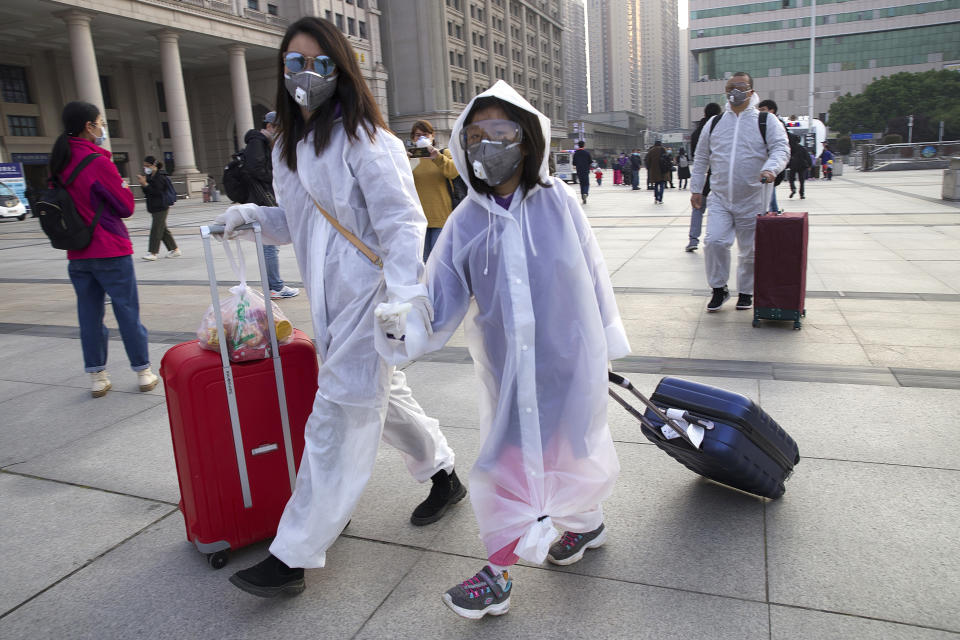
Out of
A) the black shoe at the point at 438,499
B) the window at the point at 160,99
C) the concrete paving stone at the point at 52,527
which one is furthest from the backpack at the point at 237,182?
the window at the point at 160,99

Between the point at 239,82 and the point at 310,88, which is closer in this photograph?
the point at 310,88

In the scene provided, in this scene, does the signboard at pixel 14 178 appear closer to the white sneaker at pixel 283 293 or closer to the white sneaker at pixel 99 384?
the white sneaker at pixel 283 293

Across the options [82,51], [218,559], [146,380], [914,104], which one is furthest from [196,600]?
[914,104]

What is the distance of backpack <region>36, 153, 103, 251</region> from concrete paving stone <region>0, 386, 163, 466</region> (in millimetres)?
1013

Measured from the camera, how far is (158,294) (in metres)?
8.12

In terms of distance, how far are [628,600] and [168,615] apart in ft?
4.97

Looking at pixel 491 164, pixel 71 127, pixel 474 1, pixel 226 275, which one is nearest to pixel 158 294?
pixel 226 275

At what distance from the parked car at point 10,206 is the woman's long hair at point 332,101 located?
3062cm

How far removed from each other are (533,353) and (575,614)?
848 millimetres

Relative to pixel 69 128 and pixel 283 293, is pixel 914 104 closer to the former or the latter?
pixel 283 293

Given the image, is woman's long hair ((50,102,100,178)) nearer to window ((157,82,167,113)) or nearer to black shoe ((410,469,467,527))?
black shoe ((410,469,467,527))

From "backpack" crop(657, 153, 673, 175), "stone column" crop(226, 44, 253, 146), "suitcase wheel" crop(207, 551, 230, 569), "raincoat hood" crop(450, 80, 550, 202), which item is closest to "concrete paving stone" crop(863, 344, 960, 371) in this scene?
"raincoat hood" crop(450, 80, 550, 202)

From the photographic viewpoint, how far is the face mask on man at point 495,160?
208cm

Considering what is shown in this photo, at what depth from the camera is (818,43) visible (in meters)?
89.7
